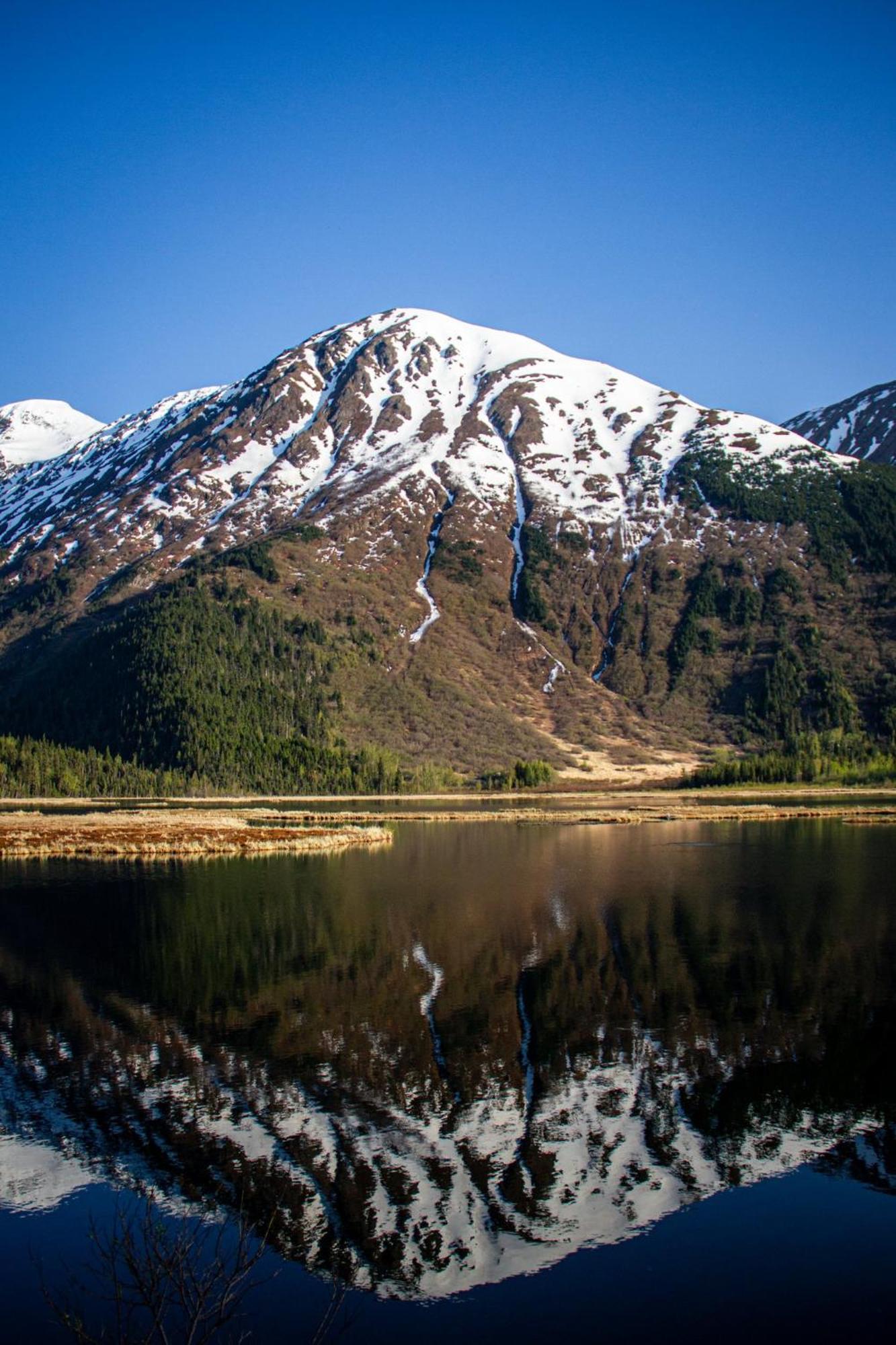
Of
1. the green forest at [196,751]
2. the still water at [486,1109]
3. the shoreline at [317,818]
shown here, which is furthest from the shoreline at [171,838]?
the green forest at [196,751]

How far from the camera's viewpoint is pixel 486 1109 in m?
23.2

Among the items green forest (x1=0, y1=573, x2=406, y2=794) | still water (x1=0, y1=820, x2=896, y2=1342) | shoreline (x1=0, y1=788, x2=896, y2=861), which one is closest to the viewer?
still water (x1=0, y1=820, x2=896, y2=1342)

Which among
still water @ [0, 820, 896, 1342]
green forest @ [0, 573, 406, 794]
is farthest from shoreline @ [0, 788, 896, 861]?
still water @ [0, 820, 896, 1342]

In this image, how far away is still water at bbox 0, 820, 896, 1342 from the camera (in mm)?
16094

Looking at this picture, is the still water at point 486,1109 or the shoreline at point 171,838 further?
the shoreline at point 171,838

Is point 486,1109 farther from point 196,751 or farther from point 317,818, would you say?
point 196,751

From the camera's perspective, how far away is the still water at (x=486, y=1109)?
1609cm

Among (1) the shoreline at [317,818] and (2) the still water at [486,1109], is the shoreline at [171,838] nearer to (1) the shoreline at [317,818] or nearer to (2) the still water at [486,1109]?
(1) the shoreline at [317,818]

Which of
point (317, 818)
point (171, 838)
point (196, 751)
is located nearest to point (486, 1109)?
point (171, 838)

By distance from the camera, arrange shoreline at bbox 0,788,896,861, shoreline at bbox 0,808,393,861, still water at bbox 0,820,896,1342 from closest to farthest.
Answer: still water at bbox 0,820,896,1342, shoreline at bbox 0,808,393,861, shoreline at bbox 0,788,896,861

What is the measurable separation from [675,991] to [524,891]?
2224 centimetres

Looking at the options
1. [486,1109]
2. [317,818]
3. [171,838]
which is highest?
[486,1109]

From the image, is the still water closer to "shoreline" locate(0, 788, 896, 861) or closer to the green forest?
"shoreline" locate(0, 788, 896, 861)

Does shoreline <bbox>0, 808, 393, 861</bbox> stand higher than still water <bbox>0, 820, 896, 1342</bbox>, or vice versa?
still water <bbox>0, 820, 896, 1342</bbox>
